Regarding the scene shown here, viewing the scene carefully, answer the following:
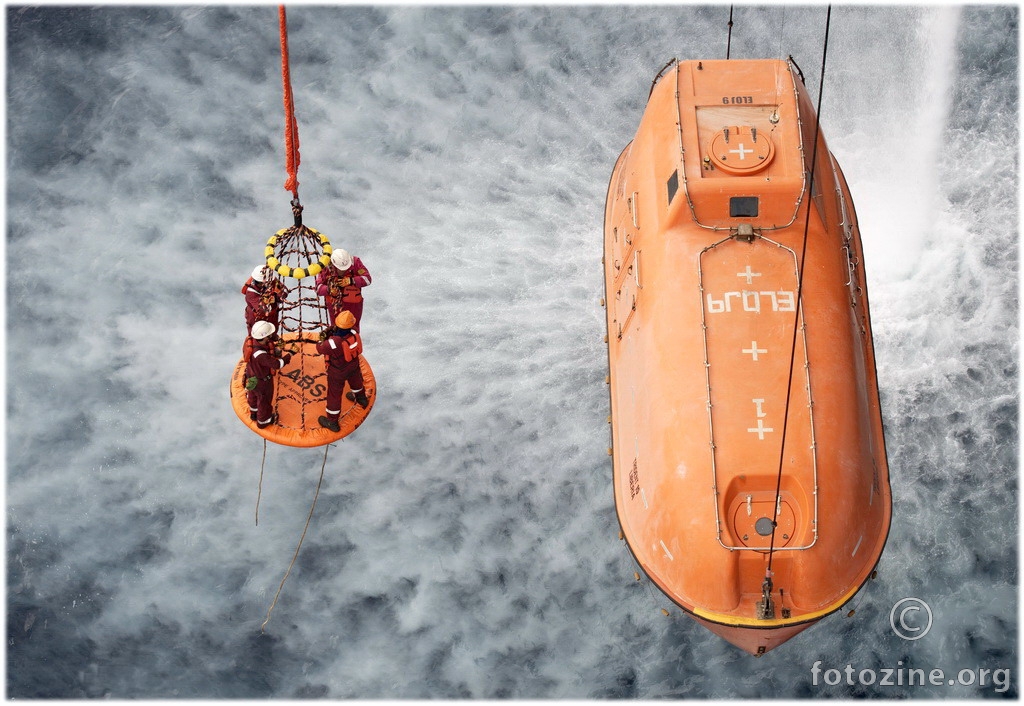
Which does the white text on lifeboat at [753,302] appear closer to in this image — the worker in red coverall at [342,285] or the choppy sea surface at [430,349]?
the choppy sea surface at [430,349]

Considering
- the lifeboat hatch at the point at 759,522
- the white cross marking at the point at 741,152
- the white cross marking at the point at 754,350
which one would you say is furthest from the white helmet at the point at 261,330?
the white cross marking at the point at 741,152

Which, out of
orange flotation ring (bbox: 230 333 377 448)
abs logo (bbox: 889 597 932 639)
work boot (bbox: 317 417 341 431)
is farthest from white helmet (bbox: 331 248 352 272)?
abs logo (bbox: 889 597 932 639)

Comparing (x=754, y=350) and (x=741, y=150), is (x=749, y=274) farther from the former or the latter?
(x=741, y=150)

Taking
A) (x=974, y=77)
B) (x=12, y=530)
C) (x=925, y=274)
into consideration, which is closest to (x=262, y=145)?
(x=12, y=530)

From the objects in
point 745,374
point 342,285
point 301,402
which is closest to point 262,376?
point 301,402

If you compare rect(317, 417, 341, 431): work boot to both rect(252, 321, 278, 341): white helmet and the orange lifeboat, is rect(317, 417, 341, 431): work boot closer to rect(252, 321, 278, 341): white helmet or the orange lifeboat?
rect(252, 321, 278, 341): white helmet

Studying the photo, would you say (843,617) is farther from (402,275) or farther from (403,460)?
(402,275)
